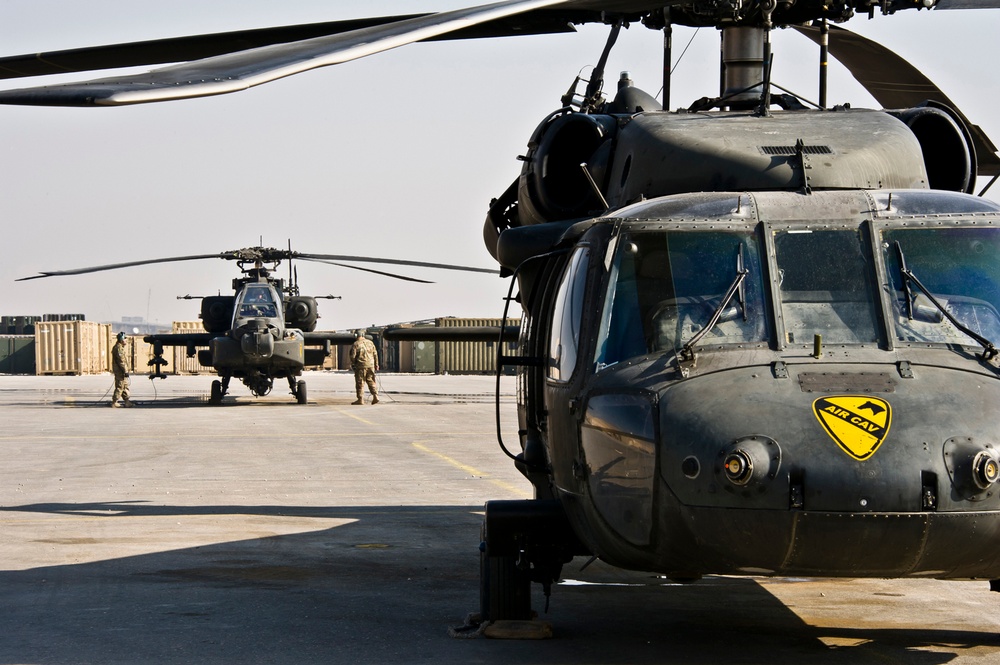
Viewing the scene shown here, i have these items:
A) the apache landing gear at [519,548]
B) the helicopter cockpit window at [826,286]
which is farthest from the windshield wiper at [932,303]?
the apache landing gear at [519,548]

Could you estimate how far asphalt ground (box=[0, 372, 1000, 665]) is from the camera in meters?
6.15

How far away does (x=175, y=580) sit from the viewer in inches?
316

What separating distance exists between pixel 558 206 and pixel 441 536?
10.1ft

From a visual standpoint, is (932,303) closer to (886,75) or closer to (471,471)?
(886,75)

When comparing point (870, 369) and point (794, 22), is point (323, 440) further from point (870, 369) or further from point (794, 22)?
point (870, 369)

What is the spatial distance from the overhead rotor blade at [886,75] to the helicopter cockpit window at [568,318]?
10.4ft

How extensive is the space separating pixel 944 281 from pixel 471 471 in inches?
379

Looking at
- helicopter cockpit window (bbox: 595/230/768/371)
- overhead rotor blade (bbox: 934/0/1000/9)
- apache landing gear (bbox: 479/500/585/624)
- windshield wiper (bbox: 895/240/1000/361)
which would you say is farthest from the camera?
overhead rotor blade (bbox: 934/0/1000/9)

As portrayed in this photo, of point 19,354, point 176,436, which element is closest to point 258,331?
point 176,436

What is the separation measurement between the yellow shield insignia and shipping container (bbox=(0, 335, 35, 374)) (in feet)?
220

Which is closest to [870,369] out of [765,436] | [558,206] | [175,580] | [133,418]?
[765,436]

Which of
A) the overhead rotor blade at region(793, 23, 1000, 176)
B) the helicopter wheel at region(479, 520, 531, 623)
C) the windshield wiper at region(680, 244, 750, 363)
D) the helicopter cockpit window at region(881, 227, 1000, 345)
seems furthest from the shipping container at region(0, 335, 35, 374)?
the helicopter cockpit window at region(881, 227, 1000, 345)

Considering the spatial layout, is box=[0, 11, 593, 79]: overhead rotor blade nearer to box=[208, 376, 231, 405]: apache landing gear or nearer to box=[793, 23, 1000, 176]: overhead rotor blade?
box=[793, 23, 1000, 176]: overhead rotor blade

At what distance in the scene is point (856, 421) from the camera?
494 cm
